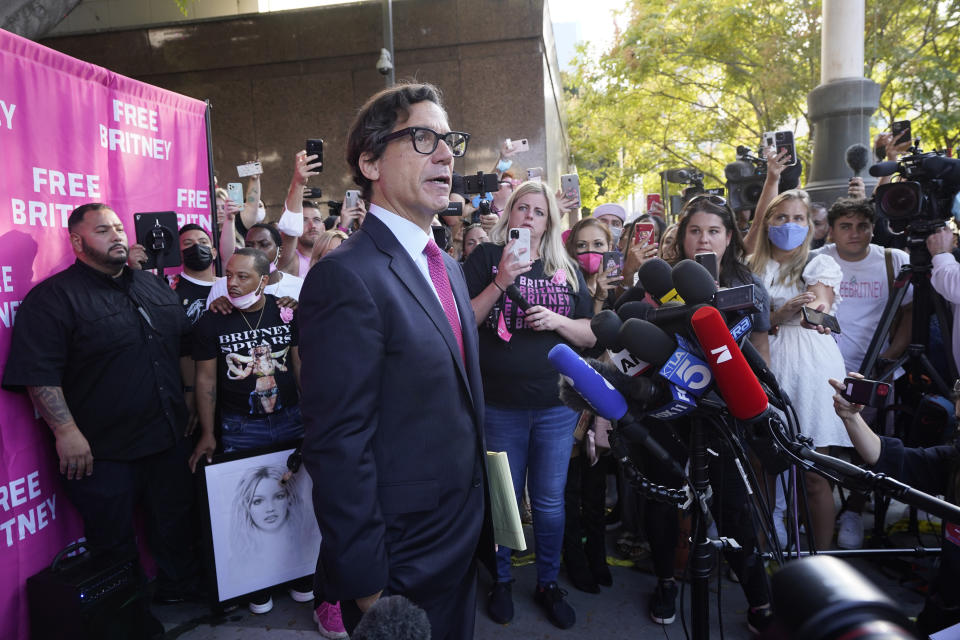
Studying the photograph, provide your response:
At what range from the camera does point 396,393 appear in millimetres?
1684

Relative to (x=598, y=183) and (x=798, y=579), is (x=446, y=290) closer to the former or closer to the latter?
(x=798, y=579)

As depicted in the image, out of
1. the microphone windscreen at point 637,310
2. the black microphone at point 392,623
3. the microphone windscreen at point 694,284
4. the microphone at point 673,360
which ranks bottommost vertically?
the black microphone at point 392,623

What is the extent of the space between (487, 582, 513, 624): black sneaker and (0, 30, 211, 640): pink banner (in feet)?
7.52

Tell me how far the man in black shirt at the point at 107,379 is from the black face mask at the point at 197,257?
0.61 meters

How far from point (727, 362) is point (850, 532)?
330 cm

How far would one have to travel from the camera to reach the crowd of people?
1.67 meters

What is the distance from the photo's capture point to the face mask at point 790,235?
12.4 ft

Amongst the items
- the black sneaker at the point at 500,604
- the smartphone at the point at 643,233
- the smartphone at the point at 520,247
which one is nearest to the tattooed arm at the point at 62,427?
the black sneaker at the point at 500,604

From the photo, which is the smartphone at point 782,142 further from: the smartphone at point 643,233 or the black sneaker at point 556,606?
the black sneaker at point 556,606

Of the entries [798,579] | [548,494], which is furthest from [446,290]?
[548,494]

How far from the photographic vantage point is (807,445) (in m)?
1.57

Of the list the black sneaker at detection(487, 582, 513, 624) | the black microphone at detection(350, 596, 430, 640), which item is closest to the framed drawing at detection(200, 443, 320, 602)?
the black sneaker at detection(487, 582, 513, 624)

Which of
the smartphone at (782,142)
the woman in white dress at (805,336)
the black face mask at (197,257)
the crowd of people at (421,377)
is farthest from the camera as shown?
the smartphone at (782,142)

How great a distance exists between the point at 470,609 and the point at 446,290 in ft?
3.23
